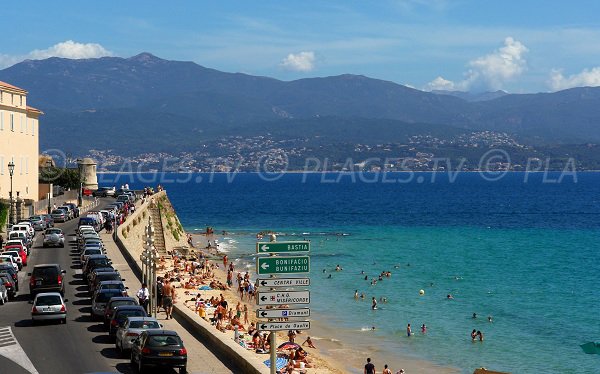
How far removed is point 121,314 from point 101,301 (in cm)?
431

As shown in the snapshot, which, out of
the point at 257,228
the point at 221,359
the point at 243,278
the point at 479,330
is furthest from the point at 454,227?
the point at 221,359

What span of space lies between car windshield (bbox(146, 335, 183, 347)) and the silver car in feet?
5.37

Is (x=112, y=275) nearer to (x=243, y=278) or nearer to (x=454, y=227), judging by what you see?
(x=243, y=278)

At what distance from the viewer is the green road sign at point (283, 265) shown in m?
16.0

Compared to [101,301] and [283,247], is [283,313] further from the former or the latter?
[101,301]

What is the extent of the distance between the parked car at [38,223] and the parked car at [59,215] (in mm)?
5718

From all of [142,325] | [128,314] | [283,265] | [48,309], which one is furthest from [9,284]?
[283,265]

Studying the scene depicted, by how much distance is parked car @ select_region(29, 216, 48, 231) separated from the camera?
6143cm

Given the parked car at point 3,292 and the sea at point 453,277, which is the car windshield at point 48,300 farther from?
the sea at point 453,277

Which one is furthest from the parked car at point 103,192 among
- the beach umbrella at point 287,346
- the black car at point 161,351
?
the black car at point 161,351

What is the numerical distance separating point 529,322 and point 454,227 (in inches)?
2777

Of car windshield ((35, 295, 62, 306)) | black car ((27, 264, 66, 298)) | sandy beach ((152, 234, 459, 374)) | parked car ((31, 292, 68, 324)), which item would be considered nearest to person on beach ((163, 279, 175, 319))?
sandy beach ((152, 234, 459, 374))

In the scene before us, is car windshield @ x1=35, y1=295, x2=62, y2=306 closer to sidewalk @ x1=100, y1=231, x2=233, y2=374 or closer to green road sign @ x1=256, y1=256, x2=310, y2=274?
sidewalk @ x1=100, y1=231, x2=233, y2=374

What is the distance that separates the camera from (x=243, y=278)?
193ft
